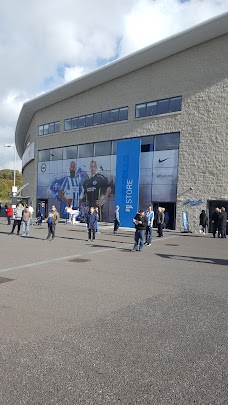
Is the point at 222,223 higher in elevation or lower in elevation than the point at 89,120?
lower

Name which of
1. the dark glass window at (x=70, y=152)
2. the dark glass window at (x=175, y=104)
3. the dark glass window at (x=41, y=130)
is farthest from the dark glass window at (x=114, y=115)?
the dark glass window at (x=41, y=130)

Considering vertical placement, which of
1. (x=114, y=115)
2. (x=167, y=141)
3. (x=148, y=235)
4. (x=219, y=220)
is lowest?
(x=148, y=235)

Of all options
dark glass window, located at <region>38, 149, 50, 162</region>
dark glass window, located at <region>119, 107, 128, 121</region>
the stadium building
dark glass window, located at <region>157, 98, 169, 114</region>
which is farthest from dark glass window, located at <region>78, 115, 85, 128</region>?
dark glass window, located at <region>157, 98, 169, 114</region>

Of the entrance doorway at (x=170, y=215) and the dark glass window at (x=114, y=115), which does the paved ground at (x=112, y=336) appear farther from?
the dark glass window at (x=114, y=115)

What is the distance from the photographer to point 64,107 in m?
35.4

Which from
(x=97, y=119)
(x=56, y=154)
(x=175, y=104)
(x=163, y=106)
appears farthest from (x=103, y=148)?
(x=175, y=104)

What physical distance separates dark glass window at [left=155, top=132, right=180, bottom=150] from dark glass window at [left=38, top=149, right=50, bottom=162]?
49.7 ft

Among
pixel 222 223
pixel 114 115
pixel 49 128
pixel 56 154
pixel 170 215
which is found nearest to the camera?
pixel 222 223

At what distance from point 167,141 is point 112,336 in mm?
23002

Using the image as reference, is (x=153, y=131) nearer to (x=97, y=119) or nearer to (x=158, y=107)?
(x=158, y=107)

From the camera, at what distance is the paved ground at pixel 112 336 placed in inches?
118

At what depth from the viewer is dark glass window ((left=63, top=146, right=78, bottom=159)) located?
→ 3359 cm

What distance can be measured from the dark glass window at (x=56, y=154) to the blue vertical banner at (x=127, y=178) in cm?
1018

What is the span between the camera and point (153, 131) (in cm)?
2667
